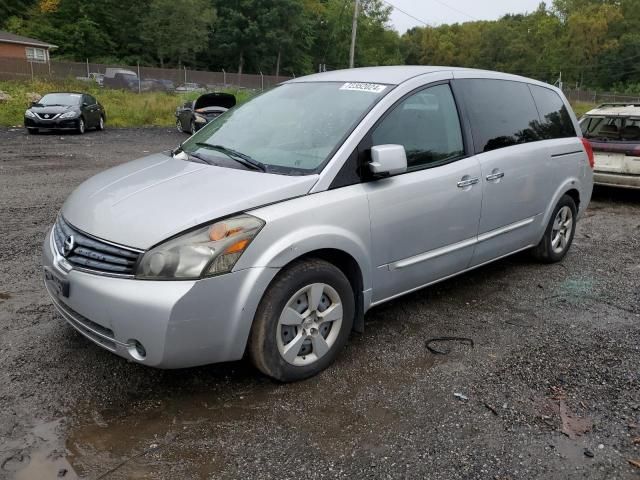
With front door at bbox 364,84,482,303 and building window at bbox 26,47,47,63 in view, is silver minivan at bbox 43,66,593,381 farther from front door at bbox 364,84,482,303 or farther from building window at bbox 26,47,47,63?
building window at bbox 26,47,47,63

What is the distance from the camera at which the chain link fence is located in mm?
28531

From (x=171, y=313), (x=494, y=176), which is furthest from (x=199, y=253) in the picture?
(x=494, y=176)

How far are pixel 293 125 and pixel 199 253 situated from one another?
4.53 ft

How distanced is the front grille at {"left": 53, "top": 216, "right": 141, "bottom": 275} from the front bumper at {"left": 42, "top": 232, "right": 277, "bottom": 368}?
5cm

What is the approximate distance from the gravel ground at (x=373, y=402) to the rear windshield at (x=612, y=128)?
15.5 ft

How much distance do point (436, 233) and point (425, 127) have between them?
76 centimetres

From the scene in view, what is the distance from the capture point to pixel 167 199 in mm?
3111

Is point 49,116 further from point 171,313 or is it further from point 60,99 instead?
point 171,313

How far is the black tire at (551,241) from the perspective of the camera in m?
5.38

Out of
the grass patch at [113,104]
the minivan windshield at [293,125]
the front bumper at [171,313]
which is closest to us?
the front bumper at [171,313]

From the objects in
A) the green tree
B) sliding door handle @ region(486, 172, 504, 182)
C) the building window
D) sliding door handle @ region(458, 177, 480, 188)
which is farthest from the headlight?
the green tree

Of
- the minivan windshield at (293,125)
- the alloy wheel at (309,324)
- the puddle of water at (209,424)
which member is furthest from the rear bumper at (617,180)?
the alloy wheel at (309,324)

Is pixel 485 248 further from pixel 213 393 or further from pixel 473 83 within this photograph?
pixel 213 393

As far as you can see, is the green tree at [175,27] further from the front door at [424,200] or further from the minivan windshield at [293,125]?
the front door at [424,200]
